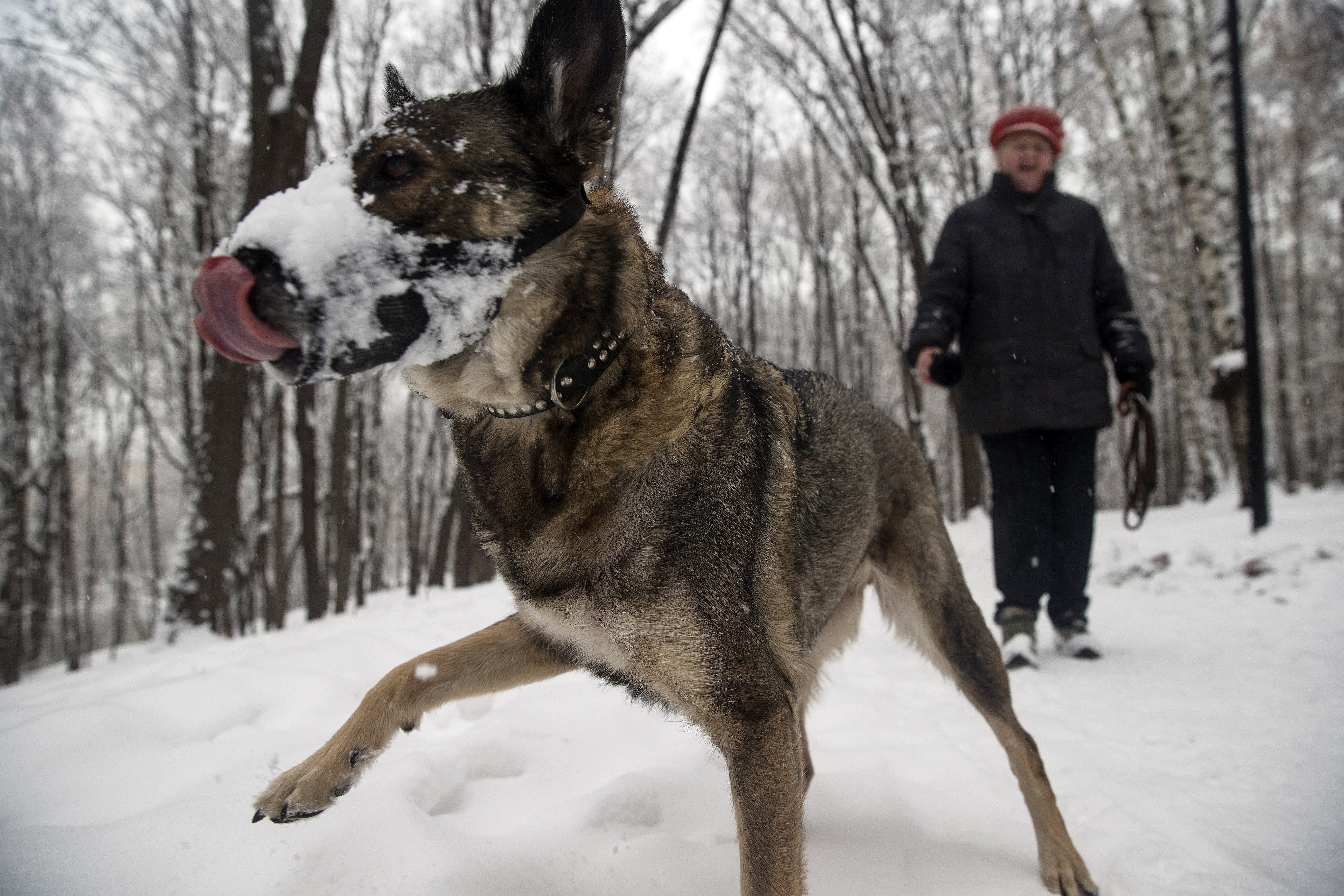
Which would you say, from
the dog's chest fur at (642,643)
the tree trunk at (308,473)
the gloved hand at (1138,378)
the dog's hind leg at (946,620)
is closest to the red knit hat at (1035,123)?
the gloved hand at (1138,378)

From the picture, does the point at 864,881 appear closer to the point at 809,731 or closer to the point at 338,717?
the point at 809,731

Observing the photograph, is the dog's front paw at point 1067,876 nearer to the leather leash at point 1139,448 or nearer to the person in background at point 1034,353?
the person in background at point 1034,353

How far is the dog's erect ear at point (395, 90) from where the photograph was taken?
1965mm

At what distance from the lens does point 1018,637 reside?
3.78 metres

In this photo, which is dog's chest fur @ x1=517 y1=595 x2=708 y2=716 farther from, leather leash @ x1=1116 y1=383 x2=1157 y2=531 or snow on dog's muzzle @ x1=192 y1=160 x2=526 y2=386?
leather leash @ x1=1116 y1=383 x2=1157 y2=531

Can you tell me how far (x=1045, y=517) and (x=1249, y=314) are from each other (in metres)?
4.16

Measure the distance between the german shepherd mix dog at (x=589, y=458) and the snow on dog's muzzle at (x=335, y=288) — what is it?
0.02 meters

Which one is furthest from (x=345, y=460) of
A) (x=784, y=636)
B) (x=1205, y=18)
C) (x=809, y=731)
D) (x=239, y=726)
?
(x=1205, y=18)

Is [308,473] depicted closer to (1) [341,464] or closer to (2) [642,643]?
(1) [341,464]

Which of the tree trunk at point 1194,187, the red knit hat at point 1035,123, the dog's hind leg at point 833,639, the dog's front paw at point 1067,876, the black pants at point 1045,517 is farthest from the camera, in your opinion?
the tree trunk at point 1194,187

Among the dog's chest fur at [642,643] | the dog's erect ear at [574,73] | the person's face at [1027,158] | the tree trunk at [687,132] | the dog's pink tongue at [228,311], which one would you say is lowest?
the dog's chest fur at [642,643]

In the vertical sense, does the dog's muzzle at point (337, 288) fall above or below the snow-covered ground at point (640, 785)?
above

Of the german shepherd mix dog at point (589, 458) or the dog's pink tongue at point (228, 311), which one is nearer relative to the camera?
the dog's pink tongue at point (228, 311)

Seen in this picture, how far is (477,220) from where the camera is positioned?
142 centimetres
